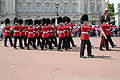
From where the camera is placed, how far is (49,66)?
6770 millimetres

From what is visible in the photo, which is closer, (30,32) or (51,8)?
(30,32)

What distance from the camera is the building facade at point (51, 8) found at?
4197 centimetres

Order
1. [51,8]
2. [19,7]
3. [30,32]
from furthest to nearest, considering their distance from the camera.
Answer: [51,8] < [19,7] < [30,32]

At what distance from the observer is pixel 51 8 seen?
43219mm

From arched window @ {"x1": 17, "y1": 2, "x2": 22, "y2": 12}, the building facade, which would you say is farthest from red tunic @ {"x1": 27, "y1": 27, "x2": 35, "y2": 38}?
arched window @ {"x1": 17, "y1": 2, "x2": 22, "y2": 12}

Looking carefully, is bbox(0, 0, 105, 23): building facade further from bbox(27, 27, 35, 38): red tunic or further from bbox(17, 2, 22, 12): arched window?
bbox(27, 27, 35, 38): red tunic

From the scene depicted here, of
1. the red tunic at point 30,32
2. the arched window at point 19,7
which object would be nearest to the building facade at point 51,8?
the arched window at point 19,7

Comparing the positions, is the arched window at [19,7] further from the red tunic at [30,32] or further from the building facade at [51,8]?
the red tunic at [30,32]

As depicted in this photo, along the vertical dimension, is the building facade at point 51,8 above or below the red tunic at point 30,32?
above

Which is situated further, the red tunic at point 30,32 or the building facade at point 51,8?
the building facade at point 51,8

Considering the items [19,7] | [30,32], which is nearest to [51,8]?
[19,7]

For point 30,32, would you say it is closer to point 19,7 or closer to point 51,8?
point 51,8

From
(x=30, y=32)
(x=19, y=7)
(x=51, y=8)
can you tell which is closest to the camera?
(x=30, y=32)

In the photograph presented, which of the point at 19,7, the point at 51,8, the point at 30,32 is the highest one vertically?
the point at 19,7
